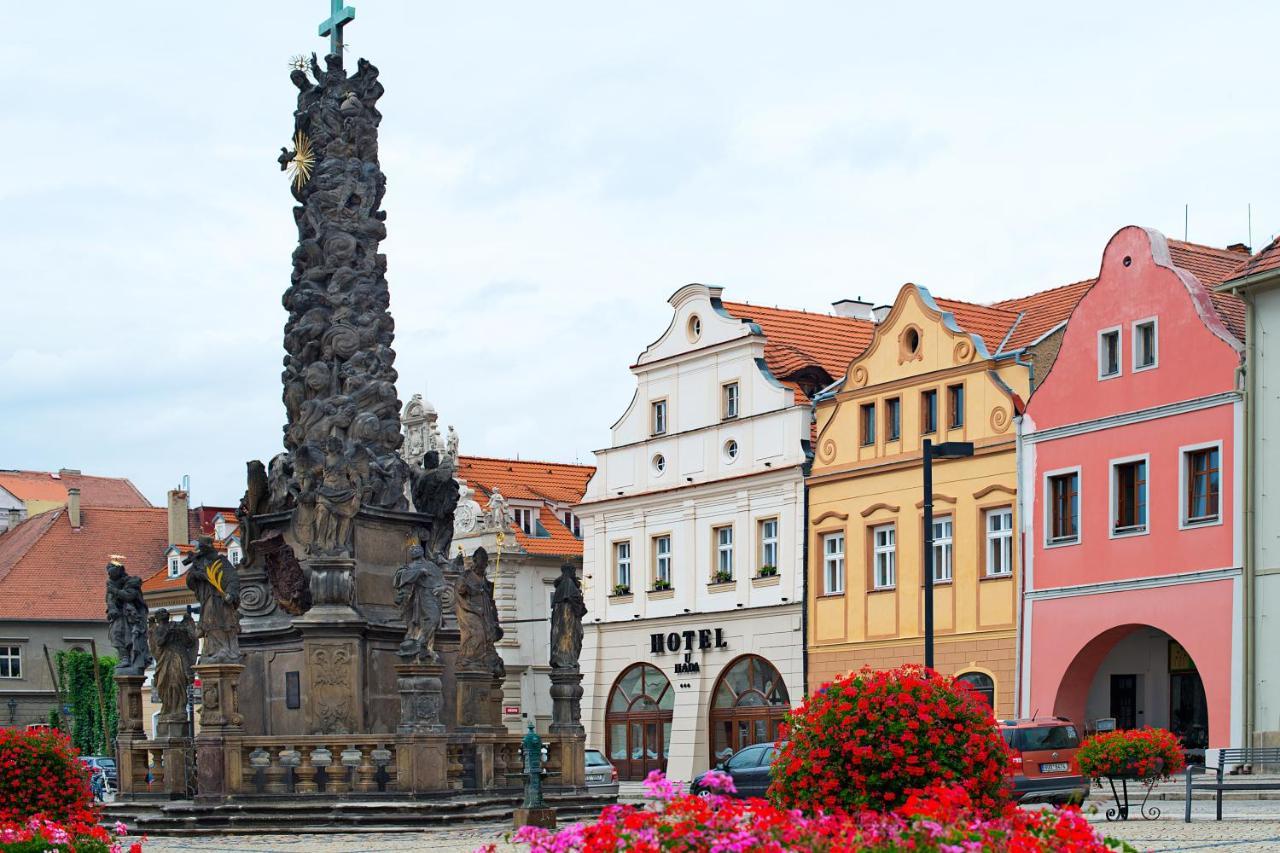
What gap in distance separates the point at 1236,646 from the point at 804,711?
23.2 metres

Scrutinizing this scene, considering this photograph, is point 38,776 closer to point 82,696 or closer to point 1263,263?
point 1263,263

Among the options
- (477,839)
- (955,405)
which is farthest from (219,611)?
(955,405)

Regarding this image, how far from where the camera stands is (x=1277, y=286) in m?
39.2

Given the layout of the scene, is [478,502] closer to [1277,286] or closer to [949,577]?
[949,577]

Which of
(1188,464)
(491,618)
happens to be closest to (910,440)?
(1188,464)

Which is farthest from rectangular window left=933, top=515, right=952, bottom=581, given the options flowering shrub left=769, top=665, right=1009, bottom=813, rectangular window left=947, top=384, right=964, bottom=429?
flowering shrub left=769, top=665, right=1009, bottom=813

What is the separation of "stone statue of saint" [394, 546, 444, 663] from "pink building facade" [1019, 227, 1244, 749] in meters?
18.7

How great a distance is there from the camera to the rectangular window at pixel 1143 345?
139 ft

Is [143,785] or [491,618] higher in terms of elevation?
[491,618]

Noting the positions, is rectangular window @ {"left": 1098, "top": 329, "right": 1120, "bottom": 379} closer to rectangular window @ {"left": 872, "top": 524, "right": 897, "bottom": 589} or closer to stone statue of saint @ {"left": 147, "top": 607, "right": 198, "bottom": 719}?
rectangular window @ {"left": 872, "top": 524, "right": 897, "bottom": 589}

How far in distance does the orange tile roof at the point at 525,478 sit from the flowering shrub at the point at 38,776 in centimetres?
4430

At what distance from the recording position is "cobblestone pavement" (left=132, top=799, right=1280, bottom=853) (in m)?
22.0

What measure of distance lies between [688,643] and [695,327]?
8.09m

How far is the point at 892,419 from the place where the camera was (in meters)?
49.3
